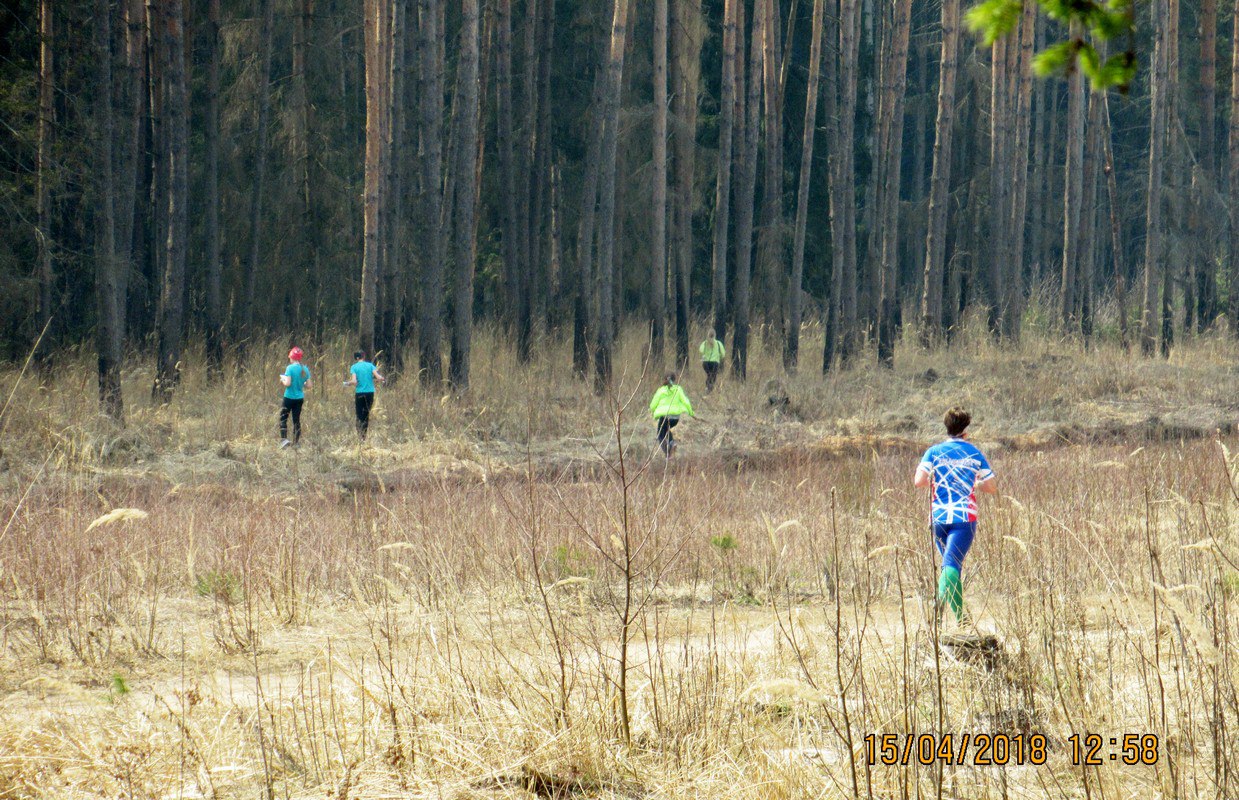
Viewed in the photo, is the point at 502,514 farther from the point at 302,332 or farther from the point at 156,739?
the point at 302,332

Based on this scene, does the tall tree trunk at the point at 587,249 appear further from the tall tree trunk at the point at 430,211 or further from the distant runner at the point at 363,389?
the distant runner at the point at 363,389

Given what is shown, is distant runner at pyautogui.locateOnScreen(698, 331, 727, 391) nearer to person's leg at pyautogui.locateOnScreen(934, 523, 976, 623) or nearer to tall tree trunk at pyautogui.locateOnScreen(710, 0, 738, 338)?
tall tree trunk at pyautogui.locateOnScreen(710, 0, 738, 338)

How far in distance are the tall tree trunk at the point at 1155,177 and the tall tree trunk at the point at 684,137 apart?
418 inches

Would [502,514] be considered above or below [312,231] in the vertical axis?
below

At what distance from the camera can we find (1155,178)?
91.2ft

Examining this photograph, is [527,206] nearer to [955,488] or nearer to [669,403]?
[669,403]

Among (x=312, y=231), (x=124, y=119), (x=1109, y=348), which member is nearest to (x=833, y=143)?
(x=1109, y=348)

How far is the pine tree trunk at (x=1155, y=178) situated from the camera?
27.4 metres

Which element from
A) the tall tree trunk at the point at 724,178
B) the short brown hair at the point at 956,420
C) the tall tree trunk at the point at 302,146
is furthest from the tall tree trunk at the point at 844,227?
the short brown hair at the point at 956,420

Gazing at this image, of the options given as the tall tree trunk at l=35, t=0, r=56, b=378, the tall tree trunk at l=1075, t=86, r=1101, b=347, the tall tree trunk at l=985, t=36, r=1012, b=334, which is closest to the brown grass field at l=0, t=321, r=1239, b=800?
the tall tree trunk at l=35, t=0, r=56, b=378

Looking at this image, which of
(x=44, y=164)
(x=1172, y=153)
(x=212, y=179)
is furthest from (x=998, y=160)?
(x=44, y=164)

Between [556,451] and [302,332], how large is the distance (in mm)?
13759

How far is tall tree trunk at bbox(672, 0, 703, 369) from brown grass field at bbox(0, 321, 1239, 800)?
8.61 metres

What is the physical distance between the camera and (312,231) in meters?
30.6
